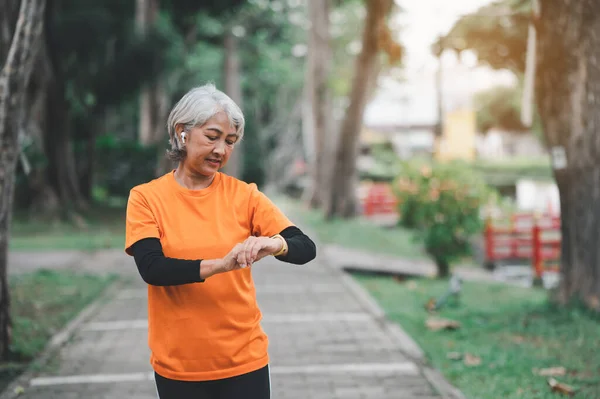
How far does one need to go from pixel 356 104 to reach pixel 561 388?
631 inches

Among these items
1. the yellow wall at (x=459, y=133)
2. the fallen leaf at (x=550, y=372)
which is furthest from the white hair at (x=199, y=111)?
the yellow wall at (x=459, y=133)

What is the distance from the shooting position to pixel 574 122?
25.8 ft

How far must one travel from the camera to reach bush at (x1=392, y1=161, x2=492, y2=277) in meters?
12.1

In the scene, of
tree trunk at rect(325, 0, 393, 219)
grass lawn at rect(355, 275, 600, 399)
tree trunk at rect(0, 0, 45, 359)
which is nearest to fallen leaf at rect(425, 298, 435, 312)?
grass lawn at rect(355, 275, 600, 399)

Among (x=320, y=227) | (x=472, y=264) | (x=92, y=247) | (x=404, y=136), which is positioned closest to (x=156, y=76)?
(x=320, y=227)

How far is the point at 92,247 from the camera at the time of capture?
1547 centimetres

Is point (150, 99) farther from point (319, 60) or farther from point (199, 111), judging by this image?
point (199, 111)

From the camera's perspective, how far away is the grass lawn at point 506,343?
18.9ft

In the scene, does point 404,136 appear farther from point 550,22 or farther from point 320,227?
point 550,22

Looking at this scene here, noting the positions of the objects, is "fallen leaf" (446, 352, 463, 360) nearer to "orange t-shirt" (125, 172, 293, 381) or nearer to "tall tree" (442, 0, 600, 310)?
"tall tree" (442, 0, 600, 310)

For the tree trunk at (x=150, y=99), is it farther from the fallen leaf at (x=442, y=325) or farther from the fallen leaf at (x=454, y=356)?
the fallen leaf at (x=454, y=356)

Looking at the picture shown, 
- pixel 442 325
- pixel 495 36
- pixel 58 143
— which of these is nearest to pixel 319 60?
pixel 58 143

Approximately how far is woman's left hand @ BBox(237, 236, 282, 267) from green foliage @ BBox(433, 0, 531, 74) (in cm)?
1026

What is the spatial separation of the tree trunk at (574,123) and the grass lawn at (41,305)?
209 inches
